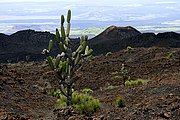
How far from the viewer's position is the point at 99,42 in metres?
74.1

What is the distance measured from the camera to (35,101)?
20984mm

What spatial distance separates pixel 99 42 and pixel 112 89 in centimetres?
4992

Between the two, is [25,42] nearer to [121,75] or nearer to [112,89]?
[121,75]

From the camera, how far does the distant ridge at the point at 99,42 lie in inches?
2324

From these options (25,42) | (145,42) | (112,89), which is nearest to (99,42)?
(145,42)

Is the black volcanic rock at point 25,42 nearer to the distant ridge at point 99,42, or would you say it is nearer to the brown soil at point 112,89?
the distant ridge at point 99,42

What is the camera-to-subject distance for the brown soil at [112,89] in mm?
13367

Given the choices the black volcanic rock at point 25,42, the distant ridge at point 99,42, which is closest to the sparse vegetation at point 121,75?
the distant ridge at point 99,42

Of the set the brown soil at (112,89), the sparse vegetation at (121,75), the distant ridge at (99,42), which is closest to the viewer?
the brown soil at (112,89)

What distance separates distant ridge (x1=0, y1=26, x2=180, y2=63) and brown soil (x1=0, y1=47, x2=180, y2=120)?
1623cm

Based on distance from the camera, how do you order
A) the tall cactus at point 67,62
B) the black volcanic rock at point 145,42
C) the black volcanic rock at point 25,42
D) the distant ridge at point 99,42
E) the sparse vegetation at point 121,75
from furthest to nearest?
the black volcanic rock at point 25,42 < the distant ridge at point 99,42 < the black volcanic rock at point 145,42 < the sparse vegetation at point 121,75 < the tall cactus at point 67,62

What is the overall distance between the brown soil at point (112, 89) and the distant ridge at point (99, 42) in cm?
1623

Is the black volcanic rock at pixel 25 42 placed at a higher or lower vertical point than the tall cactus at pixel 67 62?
lower

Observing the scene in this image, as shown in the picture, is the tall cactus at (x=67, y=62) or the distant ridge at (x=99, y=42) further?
the distant ridge at (x=99, y=42)
